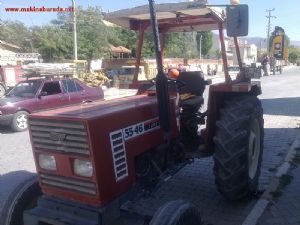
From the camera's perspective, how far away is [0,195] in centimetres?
538

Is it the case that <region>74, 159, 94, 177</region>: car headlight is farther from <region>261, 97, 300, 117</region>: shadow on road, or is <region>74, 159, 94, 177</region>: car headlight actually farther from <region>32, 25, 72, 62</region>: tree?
<region>32, 25, 72, 62</region>: tree

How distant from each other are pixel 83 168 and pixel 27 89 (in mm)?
8607

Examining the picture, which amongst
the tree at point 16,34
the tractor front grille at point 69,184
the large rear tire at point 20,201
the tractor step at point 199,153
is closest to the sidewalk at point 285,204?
the tractor step at point 199,153

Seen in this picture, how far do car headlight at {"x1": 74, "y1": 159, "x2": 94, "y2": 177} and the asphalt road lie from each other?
175 cm

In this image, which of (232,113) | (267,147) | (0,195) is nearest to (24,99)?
(0,195)

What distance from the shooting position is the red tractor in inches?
126

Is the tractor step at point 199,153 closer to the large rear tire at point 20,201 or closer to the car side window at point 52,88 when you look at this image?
the large rear tire at point 20,201

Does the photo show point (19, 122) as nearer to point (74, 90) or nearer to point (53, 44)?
point (74, 90)

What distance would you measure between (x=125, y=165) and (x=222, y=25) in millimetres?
2662

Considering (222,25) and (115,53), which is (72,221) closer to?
(222,25)

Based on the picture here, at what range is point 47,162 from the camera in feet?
11.4

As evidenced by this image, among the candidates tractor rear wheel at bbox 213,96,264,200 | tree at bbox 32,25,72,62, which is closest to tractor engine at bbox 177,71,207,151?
tractor rear wheel at bbox 213,96,264,200

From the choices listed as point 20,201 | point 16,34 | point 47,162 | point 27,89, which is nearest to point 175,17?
point 47,162

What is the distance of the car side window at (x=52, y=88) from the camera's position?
36.8ft
